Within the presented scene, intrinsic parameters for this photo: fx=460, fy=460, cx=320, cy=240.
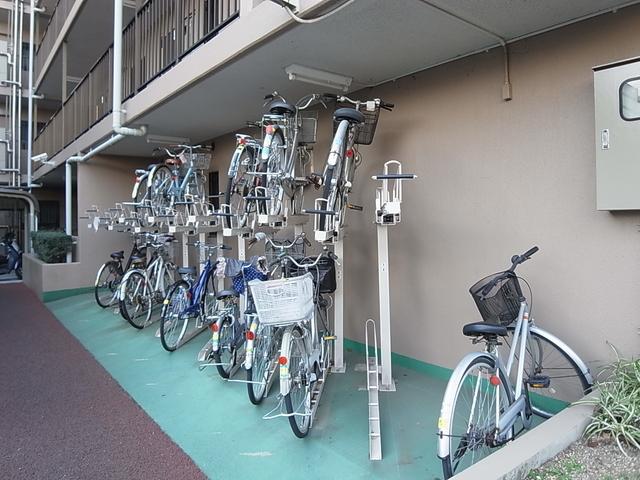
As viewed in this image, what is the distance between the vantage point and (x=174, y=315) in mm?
5004

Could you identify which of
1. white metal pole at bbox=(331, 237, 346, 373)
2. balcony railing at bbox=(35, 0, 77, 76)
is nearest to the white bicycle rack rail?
white metal pole at bbox=(331, 237, 346, 373)

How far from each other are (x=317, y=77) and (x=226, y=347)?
2510 mm

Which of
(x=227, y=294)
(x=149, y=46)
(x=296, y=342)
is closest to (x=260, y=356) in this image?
(x=296, y=342)

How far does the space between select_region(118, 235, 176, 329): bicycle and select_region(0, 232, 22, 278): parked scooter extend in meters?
7.96

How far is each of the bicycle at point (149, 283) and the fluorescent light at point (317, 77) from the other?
3.43 meters

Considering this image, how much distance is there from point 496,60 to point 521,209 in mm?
1158

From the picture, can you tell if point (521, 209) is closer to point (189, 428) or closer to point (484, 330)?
point (484, 330)

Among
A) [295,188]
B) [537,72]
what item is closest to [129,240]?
[295,188]

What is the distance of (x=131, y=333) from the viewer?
580 cm

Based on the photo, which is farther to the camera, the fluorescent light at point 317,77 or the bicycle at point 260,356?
the fluorescent light at point 317,77

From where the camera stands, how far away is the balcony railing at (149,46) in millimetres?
4875

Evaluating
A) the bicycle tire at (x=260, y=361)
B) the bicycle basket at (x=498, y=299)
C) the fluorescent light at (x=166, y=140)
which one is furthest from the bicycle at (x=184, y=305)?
the bicycle basket at (x=498, y=299)

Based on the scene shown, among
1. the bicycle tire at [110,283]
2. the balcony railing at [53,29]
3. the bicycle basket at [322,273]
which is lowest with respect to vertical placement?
the bicycle tire at [110,283]

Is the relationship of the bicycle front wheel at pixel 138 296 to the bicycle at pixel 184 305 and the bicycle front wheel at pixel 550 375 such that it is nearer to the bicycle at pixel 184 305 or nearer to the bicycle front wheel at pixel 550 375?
the bicycle at pixel 184 305
